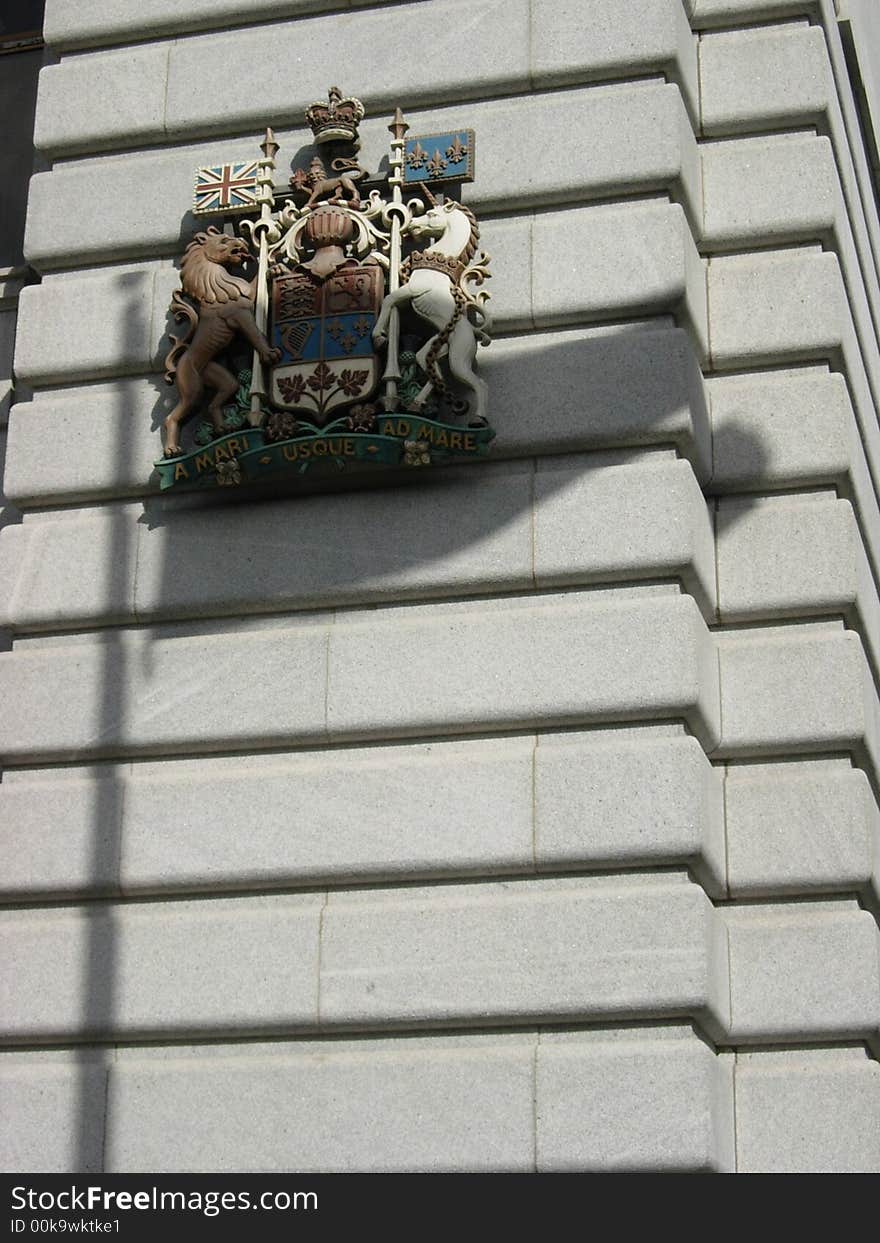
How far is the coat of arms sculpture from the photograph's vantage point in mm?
15578

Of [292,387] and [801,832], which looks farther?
[292,387]

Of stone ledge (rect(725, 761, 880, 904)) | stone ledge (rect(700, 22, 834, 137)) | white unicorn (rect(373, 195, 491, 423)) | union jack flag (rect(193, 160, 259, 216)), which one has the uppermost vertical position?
stone ledge (rect(700, 22, 834, 137))

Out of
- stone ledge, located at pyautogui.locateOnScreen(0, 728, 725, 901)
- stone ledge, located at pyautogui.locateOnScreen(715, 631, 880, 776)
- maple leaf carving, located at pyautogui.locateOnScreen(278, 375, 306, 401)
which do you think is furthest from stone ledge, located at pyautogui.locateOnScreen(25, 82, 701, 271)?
stone ledge, located at pyautogui.locateOnScreen(0, 728, 725, 901)

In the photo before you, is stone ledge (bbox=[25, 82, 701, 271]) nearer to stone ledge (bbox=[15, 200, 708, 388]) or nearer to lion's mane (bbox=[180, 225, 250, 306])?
stone ledge (bbox=[15, 200, 708, 388])

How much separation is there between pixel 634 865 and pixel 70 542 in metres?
4.57

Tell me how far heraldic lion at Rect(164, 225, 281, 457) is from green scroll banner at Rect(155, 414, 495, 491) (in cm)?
19

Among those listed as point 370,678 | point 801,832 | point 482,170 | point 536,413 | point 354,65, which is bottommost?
point 801,832

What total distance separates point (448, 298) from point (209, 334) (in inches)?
65.9

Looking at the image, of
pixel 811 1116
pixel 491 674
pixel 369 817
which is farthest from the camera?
pixel 491 674

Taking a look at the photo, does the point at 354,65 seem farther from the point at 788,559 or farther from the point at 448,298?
the point at 788,559

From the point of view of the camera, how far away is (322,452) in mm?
15570

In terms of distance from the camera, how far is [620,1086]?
13.8m

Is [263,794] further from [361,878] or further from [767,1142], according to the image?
[767,1142]

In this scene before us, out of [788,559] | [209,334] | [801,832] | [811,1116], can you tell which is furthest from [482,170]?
[811,1116]
